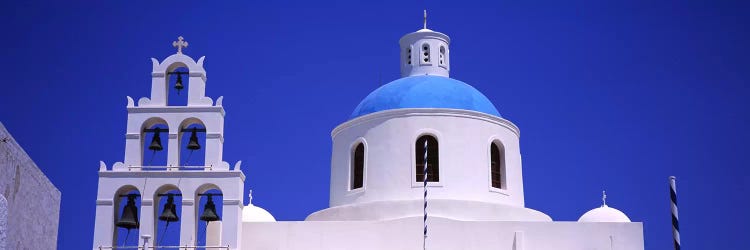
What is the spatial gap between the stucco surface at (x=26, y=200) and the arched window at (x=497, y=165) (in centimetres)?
1450

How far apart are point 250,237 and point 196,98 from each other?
3.07 m

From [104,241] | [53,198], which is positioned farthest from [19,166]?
[104,241]

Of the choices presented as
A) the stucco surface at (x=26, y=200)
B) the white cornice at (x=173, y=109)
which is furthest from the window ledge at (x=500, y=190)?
the stucco surface at (x=26, y=200)

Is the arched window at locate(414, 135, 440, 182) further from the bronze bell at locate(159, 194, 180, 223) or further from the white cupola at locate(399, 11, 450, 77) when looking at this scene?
the bronze bell at locate(159, 194, 180, 223)

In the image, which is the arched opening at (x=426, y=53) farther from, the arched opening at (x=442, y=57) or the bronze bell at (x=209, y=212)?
the bronze bell at (x=209, y=212)

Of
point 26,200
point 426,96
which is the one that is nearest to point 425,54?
point 426,96

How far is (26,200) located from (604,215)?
19571mm

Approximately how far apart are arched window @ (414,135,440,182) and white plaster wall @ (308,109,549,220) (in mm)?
196

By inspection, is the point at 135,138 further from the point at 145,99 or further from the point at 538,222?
the point at 538,222

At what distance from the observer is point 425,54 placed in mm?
25609

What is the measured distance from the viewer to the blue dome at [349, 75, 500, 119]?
23391 millimetres

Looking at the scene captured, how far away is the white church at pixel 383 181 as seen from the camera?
1950cm

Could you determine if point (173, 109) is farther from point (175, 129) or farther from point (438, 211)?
point (438, 211)

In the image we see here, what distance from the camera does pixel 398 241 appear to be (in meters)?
21.0
